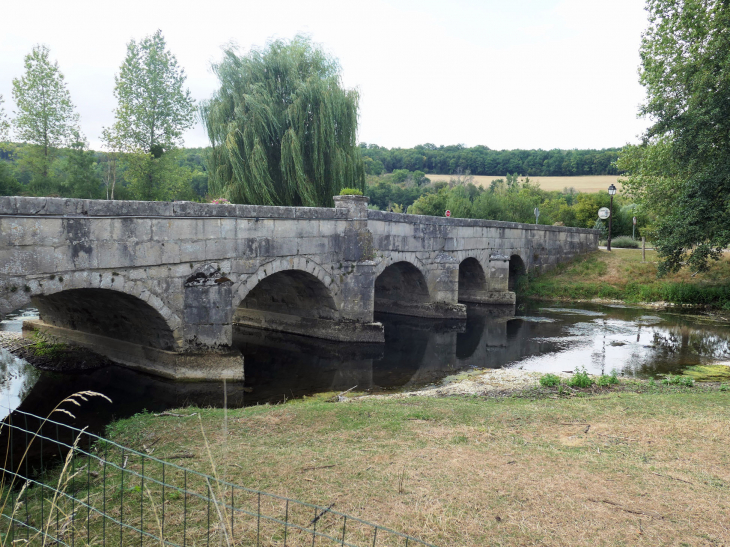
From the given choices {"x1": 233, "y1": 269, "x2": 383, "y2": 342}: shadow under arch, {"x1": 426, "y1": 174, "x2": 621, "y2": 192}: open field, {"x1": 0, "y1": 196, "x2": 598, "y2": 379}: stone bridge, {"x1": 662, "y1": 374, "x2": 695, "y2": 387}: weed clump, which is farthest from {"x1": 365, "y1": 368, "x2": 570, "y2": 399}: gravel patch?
→ {"x1": 426, "y1": 174, "x2": 621, "y2": 192}: open field

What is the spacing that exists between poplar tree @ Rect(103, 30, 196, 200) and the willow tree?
8513mm

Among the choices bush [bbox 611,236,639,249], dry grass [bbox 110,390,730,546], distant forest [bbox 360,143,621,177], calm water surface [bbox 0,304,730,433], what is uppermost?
distant forest [bbox 360,143,621,177]

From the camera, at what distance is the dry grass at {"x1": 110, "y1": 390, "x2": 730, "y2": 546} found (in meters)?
4.18

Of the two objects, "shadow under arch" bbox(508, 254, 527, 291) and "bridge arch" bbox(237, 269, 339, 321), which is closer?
"bridge arch" bbox(237, 269, 339, 321)

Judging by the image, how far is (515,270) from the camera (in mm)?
26219

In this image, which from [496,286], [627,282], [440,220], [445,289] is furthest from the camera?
[627,282]

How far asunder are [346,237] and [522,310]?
10.6 metres

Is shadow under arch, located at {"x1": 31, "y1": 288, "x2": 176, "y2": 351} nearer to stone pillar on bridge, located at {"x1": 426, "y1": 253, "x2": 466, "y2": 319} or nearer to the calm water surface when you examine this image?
the calm water surface

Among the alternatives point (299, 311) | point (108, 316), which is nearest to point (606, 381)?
point (299, 311)

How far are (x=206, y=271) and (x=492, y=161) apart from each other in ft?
228

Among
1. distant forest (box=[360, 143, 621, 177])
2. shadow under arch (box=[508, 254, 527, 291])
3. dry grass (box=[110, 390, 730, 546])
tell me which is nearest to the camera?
dry grass (box=[110, 390, 730, 546])

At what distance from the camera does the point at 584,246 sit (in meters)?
29.2

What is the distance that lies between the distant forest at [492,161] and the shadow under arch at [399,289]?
47771 millimetres

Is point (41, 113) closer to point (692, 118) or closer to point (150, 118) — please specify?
point (150, 118)
